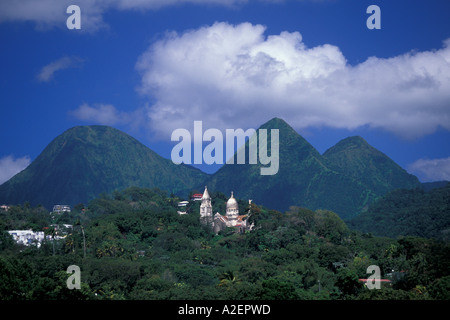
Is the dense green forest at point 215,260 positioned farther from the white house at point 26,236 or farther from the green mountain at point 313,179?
the green mountain at point 313,179

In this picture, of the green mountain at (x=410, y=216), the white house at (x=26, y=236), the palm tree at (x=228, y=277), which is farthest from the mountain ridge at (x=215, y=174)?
the palm tree at (x=228, y=277)

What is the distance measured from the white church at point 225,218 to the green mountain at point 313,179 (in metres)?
52.6

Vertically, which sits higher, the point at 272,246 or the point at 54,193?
the point at 54,193

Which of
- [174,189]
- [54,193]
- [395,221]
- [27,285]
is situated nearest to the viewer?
[27,285]

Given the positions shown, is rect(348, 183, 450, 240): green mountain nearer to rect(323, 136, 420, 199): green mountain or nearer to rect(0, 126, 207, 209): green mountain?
rect(323, 136, 420, 199): green mountain

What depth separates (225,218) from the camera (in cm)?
6731

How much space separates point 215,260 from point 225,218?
15.3m

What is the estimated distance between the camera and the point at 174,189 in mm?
145375

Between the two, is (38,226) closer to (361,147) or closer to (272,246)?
(272,246)

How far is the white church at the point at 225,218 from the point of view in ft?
216

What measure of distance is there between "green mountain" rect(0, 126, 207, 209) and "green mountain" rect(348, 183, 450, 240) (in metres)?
54.5

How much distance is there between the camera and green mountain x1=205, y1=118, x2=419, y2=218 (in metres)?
Answer: 121

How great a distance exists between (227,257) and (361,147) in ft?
325
